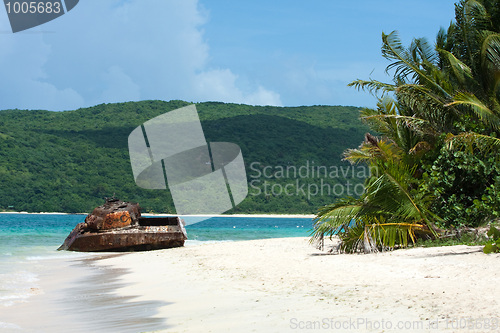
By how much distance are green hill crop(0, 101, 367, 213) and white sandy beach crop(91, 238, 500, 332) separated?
48859 millimetres

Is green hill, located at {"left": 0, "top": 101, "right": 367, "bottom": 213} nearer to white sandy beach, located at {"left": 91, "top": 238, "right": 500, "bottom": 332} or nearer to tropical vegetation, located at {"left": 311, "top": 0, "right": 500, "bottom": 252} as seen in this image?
tropical vegetation, located at {"left": 311, "top": 0, "right": 500, "bottom": 252}

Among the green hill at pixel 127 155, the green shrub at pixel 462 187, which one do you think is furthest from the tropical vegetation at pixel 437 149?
the green hill at pixel 127 155

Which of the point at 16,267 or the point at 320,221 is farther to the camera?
the point at 16,267

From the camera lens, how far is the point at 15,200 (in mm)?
67625

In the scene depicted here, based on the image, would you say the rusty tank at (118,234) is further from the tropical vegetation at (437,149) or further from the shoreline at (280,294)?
the tropical vegetation at (437,149)

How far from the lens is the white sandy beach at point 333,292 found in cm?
564

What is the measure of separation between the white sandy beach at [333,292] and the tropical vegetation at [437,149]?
109 centimetres

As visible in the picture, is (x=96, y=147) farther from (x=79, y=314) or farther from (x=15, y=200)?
(x=79, y=314)

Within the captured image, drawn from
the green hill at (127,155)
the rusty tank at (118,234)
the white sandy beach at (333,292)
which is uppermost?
the green hill at (127,155)

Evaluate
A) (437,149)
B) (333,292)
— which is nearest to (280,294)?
(333,292)

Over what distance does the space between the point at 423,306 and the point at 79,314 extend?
14.3 ft

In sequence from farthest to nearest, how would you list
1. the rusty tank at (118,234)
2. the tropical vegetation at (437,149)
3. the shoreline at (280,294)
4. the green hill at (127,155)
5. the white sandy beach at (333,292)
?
the green hill at (127,155), the rusty tank at (118,234), the tropical vegetation at (437,149), the shoreline at (280,294), the white sandy beach at (333,292)

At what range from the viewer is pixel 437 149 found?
13445 millimetres

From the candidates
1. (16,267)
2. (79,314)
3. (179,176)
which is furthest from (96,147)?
(79,314)
